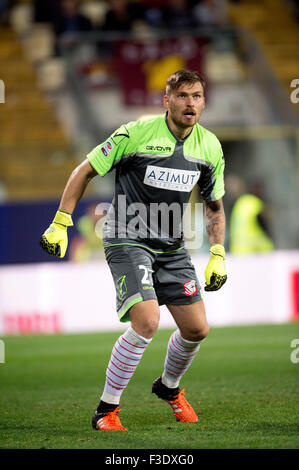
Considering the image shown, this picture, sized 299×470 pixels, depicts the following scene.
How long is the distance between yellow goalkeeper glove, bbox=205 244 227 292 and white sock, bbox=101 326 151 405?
705 millimetres

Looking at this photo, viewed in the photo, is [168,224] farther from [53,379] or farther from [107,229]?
[53,379]

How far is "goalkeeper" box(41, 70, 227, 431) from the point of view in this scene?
5566 millimetres

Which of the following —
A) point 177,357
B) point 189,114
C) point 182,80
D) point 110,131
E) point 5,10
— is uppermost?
point 5,10

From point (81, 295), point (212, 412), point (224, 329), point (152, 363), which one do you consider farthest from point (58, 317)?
point (212, 412)

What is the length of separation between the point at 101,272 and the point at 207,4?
7.78m

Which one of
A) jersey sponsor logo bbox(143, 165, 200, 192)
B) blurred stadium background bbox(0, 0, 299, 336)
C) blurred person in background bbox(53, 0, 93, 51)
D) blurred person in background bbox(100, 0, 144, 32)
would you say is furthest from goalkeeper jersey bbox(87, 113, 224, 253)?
blurred person in background bbox(100, 0, 144, 32)

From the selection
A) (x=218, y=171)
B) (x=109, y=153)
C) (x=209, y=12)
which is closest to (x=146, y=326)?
(x=109, y=153)

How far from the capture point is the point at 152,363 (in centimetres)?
951

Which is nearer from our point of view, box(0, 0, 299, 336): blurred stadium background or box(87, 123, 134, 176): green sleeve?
box(87, 123, 134, 176): green sleeve

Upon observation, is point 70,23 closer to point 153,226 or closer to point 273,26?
point 273,26

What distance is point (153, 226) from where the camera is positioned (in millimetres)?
5848

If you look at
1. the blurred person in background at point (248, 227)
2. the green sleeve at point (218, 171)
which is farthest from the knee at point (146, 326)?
the blurred person in background at point (248, 227)

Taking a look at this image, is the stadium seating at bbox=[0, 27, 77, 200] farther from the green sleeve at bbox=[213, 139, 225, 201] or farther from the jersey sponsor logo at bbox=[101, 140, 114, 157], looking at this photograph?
the jersey sponsor logo at bbox=[101, 140, 114, 157]

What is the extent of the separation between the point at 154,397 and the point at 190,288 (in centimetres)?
166
